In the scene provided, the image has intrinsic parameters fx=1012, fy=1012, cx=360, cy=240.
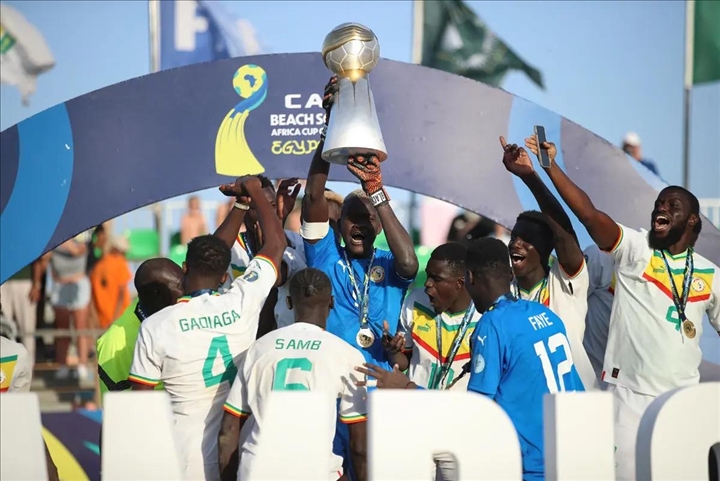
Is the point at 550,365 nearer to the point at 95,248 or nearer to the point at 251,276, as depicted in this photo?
the point at 251,276

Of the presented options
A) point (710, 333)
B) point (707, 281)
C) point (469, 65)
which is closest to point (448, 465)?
point (707, 281)

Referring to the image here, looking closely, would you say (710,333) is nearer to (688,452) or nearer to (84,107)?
(688,452)

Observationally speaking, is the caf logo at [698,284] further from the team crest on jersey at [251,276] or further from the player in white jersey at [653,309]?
the team crest on jersey at [251,276]

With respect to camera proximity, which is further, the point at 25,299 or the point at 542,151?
the point at 25,299

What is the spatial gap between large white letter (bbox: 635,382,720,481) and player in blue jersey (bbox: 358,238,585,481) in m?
0.46

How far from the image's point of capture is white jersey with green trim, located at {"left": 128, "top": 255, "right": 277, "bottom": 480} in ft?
16.0

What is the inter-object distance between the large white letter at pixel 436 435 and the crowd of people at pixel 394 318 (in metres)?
0.32

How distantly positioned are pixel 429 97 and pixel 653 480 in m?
3.11

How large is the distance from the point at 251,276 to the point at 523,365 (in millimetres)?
1495

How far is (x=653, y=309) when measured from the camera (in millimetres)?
5504

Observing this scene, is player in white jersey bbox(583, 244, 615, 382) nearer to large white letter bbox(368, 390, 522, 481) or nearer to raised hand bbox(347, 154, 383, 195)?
raised hand bbox(347, 154, 383, 195)

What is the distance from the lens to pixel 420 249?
1178 centimetres

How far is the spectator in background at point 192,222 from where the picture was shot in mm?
13133

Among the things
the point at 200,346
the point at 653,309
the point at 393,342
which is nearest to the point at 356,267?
the point at 393,342
